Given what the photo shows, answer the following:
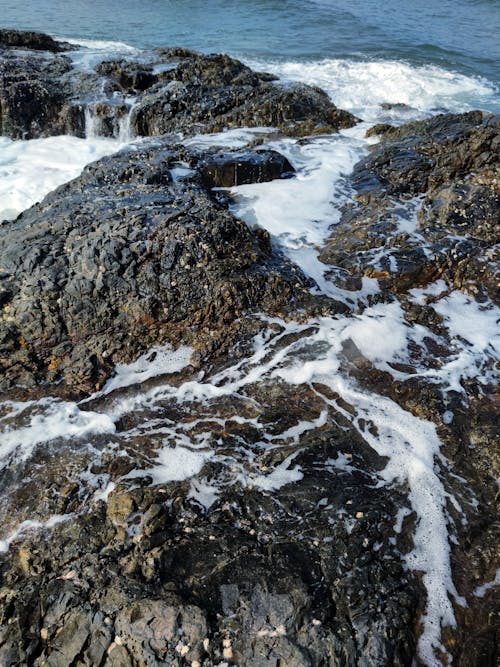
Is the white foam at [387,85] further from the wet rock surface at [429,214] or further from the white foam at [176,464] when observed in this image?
the white foam at [176,464]

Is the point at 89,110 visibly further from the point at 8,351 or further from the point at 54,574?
the point at 54,574

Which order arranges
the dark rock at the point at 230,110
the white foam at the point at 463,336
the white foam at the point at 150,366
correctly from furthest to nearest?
the dark rock at the point at 230,110
the white foam at the point at 463,336
the white foam at the point at 150,366

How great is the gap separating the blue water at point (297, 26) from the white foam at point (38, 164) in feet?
37.3

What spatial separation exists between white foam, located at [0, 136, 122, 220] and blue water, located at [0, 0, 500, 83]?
448 inches

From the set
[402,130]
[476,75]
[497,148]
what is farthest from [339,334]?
[476,75]

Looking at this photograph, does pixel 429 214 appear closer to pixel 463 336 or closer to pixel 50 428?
pixel 463 336

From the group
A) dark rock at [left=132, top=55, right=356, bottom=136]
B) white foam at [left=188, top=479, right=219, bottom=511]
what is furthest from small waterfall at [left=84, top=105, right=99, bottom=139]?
white foam at [left=188, top=479, right=219, bottom=511]

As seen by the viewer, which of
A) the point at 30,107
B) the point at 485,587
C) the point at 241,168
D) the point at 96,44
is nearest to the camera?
the point at 485,587

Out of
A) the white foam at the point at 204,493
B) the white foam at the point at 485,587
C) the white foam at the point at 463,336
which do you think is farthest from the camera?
the white foam at the point at 463,336

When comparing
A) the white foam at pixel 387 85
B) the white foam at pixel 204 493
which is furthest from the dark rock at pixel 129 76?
the white foam at pixel 204 493

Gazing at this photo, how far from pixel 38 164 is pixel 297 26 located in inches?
773

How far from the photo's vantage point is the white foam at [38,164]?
10.2 meters

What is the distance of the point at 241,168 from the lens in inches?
373

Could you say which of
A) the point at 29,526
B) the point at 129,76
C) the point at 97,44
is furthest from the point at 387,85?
the point at 29,526
